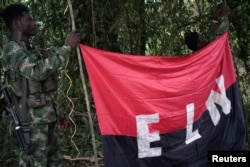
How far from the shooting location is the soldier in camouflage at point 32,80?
288 centimetres

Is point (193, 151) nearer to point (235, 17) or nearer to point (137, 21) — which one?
point (137, 21)

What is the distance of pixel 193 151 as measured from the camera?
3.55 m

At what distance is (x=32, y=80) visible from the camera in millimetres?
2955

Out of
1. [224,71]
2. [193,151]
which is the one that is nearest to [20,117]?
[193,151]

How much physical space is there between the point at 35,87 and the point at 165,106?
1088 millimetres

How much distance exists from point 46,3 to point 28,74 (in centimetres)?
209

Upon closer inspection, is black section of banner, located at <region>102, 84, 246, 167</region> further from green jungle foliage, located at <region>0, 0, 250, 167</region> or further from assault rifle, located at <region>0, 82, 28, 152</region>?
green jungle foliage, located at <region>0, 0, 250, 167</region>

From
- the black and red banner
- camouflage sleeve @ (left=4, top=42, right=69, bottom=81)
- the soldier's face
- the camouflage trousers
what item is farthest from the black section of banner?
the soldier's face

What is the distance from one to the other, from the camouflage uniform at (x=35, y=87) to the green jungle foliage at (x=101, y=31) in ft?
3.49

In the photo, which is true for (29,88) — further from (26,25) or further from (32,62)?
(26,25)

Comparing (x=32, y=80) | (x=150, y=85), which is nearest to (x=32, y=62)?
(x=32, y=80)

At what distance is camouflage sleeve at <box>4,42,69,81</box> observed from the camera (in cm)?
285

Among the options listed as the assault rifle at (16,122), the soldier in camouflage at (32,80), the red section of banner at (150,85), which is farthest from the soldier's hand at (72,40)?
the assault rifle at (16,122)

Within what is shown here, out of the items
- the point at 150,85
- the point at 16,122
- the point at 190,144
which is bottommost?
the point at 190,144
